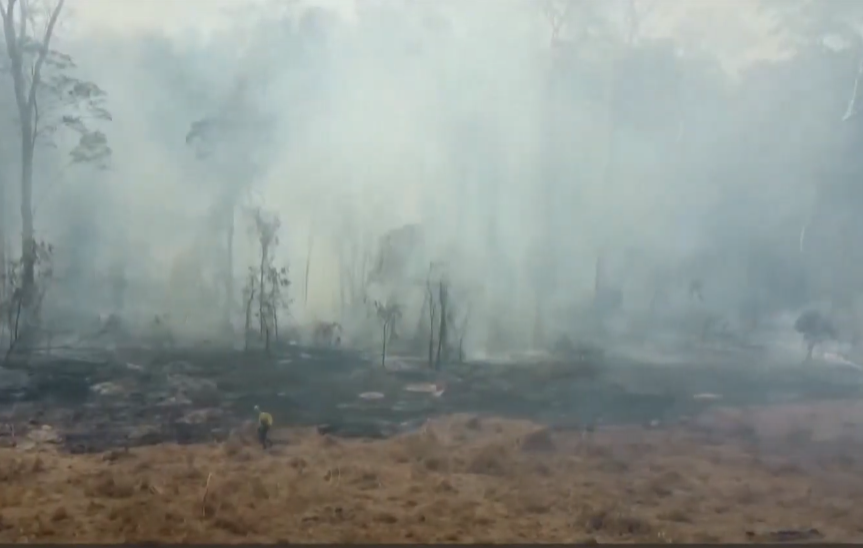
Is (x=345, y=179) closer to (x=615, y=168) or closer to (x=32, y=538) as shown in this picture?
A: (x=615, y=168)

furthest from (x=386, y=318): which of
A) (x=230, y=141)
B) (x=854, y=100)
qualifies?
(x=854, y=100)

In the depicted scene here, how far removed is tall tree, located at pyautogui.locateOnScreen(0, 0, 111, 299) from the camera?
3729mm

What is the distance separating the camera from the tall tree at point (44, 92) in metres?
3.73

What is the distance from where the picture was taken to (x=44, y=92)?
376cm

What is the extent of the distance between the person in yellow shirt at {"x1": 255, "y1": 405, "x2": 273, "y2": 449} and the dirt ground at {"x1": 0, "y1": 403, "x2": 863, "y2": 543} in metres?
0.05

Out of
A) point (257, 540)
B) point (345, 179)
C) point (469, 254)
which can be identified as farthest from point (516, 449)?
point (345, 179)

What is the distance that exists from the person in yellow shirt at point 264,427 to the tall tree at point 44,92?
4.41 feet

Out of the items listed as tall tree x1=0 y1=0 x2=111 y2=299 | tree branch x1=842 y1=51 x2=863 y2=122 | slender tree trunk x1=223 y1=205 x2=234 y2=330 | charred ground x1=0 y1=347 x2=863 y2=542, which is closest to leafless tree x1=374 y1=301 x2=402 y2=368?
charred ground x1=0 y1=347 x2=863 y2=542

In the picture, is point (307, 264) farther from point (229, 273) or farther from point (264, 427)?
point (264, 427)

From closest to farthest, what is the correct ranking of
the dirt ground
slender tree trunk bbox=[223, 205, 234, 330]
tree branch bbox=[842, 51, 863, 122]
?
the dirt ground
slender tree trunk bbox=[223, 205, 234, 330]
tree branch bbox=[842, 51, 863, 122]

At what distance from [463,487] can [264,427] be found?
0.89m

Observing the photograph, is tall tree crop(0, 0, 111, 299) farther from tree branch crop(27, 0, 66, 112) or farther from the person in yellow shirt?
the person in yellow shirt

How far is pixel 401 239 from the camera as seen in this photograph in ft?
12.3

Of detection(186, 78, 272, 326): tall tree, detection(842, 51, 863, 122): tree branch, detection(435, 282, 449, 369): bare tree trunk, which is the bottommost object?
detection(435, 282, 449, 369): bare tree trunk
